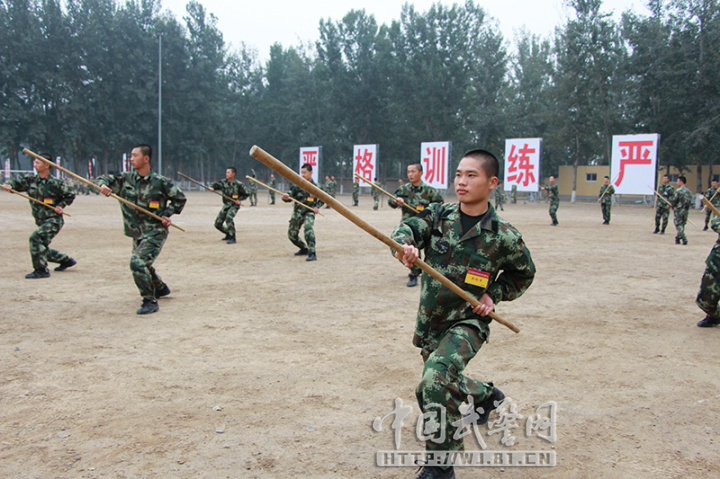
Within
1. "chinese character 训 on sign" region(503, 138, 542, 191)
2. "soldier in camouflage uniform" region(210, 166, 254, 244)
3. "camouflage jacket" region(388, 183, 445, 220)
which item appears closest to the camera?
"camouflage jacket" region(388, 183, 445, 220)

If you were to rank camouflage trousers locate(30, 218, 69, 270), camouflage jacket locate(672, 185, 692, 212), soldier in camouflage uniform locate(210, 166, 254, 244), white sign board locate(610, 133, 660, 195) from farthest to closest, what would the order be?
white sign board locate(610, 133, 660, 195)
camouflage jacket locate(672, 185, 692, 212)
soldier in camouflage uniform locate(210, 166, 254, 244)
camouflage trousers locate(30, 218, 69, 270)

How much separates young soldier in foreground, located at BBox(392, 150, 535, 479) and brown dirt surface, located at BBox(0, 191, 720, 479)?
29.9 inches

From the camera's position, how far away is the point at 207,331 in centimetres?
597

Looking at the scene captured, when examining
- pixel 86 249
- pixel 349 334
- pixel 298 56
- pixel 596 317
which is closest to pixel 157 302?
pixel 349 334

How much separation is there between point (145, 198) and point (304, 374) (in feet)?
11.9

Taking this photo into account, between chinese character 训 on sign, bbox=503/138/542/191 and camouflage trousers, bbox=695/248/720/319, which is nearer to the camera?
camouflage trousers, bbox=695/248/720/319

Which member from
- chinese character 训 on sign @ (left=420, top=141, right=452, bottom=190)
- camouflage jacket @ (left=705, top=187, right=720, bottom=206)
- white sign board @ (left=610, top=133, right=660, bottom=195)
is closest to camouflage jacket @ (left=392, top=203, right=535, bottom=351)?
camouflage jacket @ (left=705, top=187, right=720, bottom=206)

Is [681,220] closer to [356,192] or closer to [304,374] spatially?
[304,374]

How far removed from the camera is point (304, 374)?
15.4 feet

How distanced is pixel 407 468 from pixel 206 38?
6307 centimetres

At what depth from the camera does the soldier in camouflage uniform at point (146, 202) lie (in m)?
6.91

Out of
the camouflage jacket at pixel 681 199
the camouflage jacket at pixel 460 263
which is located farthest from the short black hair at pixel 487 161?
the camouflage jacket at pixel 681 199

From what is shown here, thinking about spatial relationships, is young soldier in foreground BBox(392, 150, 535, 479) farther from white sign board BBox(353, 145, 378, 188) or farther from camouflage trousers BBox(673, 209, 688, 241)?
white sign board BBox(353, 145, 378, 188)

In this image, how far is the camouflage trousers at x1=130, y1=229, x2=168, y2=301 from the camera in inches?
260
